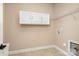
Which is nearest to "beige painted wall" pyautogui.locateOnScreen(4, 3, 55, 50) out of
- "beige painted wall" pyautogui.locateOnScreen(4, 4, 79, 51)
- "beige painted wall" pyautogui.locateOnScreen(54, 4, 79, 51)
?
"beige painted wall" pyautogui.locateOnScreen(4, 4, 79, 51)

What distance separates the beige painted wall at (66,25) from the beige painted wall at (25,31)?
12 cm

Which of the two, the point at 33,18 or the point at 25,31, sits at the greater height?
the point at 33,18

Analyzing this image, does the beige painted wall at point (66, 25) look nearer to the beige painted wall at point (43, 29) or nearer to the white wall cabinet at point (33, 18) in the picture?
the beige painted wall at point (43, 29)

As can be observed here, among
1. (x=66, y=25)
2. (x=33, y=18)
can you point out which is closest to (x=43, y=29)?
(x=33, y=18)

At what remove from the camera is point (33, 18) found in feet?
5.99

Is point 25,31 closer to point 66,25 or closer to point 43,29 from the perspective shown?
point 43,29

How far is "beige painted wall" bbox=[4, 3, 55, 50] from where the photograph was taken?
1767 mm

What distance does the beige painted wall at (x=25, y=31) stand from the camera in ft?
5.80

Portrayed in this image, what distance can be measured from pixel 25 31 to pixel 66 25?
76 cm

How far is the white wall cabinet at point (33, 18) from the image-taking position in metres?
1.82

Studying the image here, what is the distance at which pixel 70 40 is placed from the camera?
1.83 m

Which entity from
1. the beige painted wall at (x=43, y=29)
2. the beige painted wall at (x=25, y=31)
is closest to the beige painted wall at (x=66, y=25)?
the beige painted wall at (x=43, y=29)

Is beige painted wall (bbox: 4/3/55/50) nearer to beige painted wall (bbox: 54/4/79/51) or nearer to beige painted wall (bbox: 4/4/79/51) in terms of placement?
beige painted wall (bbox: 4/4/79/51)

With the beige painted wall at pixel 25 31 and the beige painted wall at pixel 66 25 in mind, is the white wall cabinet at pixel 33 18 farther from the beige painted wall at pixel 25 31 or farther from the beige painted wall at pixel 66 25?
the beige painted wall at pixel 66 25
